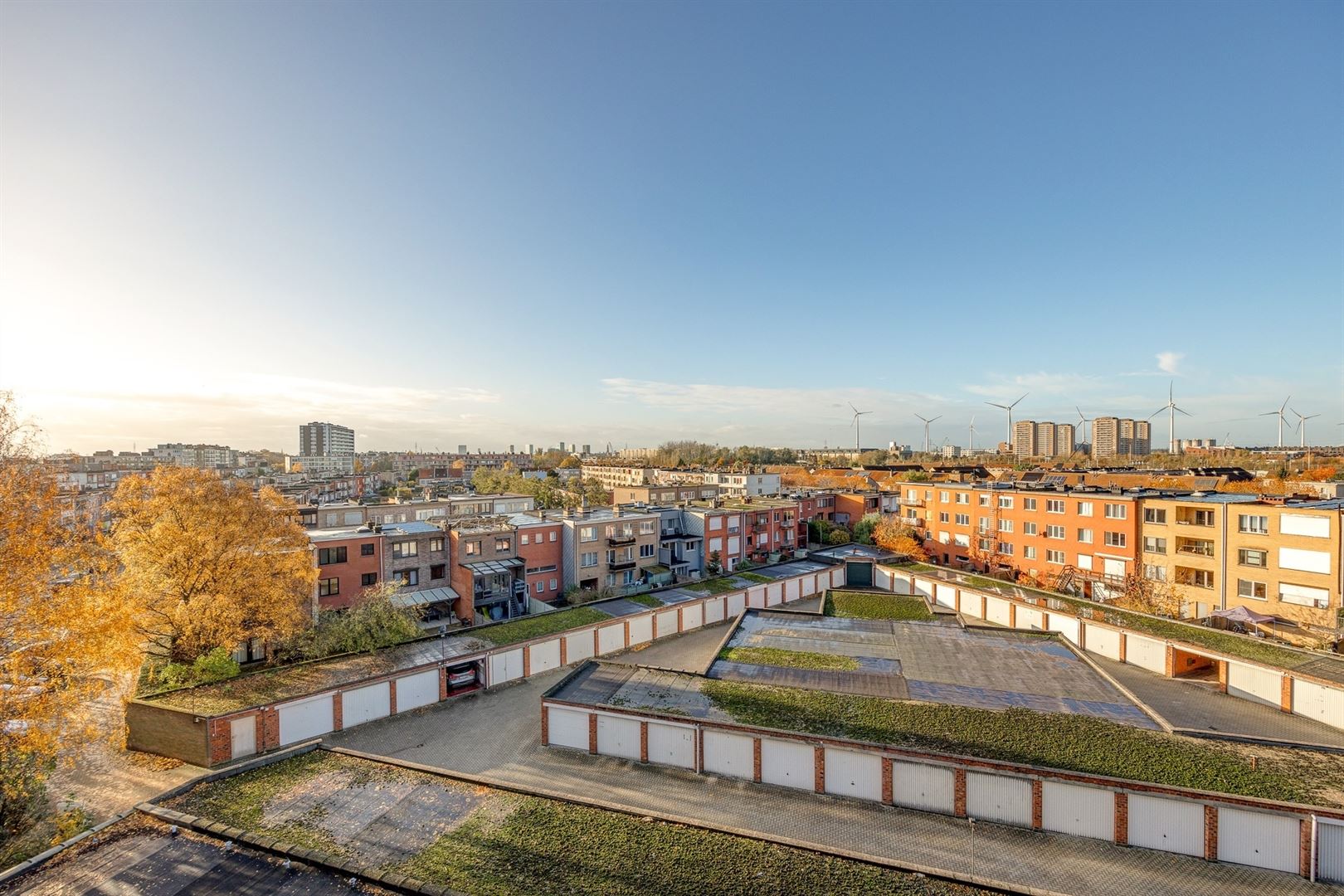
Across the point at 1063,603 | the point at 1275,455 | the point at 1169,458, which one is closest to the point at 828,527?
the point at 1063,603

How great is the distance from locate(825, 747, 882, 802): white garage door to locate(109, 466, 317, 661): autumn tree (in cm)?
2250

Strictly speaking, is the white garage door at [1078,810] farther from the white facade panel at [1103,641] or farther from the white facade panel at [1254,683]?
the white facade panel at [1103,641]

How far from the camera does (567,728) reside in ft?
64.4

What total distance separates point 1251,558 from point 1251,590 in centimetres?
181

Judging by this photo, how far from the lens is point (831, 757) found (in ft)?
53.6

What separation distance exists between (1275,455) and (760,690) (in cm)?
13201

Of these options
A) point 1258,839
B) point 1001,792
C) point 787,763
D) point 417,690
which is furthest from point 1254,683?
point 417,690

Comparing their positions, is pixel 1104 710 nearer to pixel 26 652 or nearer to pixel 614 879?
pixel 614 879

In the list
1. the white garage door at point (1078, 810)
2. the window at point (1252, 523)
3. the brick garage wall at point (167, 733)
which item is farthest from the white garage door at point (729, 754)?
the window at point (1252, 523)

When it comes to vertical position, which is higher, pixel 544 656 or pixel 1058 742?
pixel 1058 742

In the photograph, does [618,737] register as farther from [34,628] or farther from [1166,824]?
[34,628]

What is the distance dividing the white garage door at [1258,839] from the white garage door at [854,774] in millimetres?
7825

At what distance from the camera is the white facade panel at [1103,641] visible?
27781 millimetres

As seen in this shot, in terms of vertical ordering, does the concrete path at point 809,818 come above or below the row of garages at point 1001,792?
below
